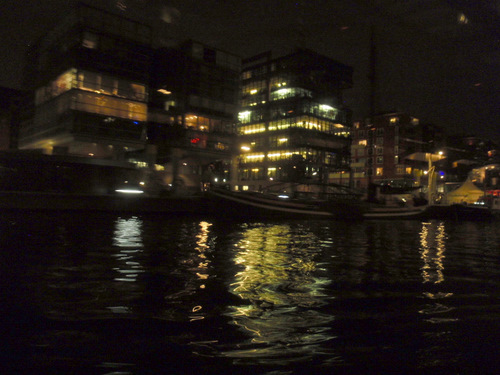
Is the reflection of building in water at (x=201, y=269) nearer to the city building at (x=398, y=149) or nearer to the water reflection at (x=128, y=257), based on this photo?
the water reflection at (x=128, y=257)

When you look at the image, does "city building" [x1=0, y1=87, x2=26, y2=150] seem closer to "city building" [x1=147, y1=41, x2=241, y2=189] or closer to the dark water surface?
"city building" [x1=147, y1=41, x2=241, y2=189]

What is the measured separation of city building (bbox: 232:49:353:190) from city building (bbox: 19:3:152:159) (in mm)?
27129

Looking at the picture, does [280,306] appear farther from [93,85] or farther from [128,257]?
[93,85]

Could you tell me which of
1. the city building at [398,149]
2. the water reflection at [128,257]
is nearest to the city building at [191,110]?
the water reflection at [128,257]

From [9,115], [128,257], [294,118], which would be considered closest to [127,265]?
[128,257]

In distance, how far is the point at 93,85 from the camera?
32.9 meters

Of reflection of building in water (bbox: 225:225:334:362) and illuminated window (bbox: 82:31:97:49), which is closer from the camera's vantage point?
reflection of building in water (bbox: 225:225:334:362)

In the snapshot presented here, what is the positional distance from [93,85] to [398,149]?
6098 cm

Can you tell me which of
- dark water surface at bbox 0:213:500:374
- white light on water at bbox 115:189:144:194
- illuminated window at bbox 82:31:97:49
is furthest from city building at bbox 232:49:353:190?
dark water surface at bbox 0:213:500:374

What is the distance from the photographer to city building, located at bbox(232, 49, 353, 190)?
62719mm

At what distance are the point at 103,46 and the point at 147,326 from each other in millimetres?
35829

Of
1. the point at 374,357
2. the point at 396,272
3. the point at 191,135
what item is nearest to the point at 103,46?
the point at 191,135

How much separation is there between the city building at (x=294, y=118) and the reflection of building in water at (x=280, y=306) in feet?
170

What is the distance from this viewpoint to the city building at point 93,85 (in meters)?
32.4
